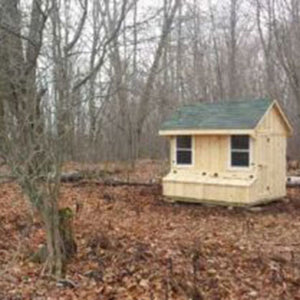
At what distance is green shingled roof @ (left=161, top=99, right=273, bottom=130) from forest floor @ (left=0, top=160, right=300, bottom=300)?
1892 mm

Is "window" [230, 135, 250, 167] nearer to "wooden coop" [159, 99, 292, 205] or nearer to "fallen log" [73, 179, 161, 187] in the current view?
"wooden coop" [159, 99, 292, 205]

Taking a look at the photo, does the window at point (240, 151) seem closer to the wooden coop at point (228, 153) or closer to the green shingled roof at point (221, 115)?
the wooden coop at point (228, 153)

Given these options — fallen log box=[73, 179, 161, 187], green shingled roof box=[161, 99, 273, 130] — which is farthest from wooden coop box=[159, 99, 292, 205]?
fallen log box=[73, 179, 161, 187]

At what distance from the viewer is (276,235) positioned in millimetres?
9047

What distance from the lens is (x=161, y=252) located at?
7.45 m

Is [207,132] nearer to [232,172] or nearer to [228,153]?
[228,153]

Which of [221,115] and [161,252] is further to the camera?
[221,115]

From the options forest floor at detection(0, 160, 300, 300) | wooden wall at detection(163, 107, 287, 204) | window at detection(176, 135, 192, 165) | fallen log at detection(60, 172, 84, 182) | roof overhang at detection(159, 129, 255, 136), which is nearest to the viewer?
forest floor at detection(0, 160, 300, 300)

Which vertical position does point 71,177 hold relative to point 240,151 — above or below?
below

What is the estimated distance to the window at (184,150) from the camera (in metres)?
12.7

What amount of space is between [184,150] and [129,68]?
603 cm

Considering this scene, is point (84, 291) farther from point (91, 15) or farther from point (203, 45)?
point (203, 45)

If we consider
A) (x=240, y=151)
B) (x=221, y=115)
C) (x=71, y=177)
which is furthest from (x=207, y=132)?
(x=71, y=177)

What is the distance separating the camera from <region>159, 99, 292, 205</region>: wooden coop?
11.8 meters
